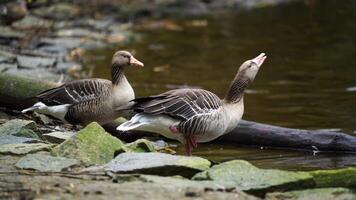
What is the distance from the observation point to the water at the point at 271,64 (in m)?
12.0

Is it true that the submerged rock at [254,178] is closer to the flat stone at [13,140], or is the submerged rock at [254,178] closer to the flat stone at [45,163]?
the flat stone at [45,163]

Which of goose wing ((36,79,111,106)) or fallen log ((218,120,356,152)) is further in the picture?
fallen log ((218,120,356,152))

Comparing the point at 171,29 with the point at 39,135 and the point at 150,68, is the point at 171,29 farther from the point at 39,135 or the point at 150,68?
the point at 39,135

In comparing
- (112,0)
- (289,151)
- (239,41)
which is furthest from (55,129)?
(112,0)

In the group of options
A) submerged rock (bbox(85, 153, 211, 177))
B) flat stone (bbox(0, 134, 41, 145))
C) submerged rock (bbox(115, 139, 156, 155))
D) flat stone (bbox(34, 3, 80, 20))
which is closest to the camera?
submerged rock (bbox(85, 153, 211, 177))

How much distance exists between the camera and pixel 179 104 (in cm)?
844

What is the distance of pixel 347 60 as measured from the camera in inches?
723

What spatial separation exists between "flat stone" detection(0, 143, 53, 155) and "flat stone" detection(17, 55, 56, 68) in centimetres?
745

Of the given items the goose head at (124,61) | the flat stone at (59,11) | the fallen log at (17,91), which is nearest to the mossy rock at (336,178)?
the goose head at (124,61)

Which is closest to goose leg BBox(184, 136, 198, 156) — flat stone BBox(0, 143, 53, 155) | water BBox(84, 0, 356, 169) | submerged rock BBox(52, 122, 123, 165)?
water BBox(84, 0, 356, 169)

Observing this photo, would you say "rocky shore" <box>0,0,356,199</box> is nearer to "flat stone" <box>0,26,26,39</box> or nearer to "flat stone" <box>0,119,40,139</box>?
"flat stone" <box>0,119,40,139</box>

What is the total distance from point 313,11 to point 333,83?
43.2 ft

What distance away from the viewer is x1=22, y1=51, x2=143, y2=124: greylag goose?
9.45 metres

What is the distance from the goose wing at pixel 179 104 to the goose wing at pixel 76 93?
1.06 meters
